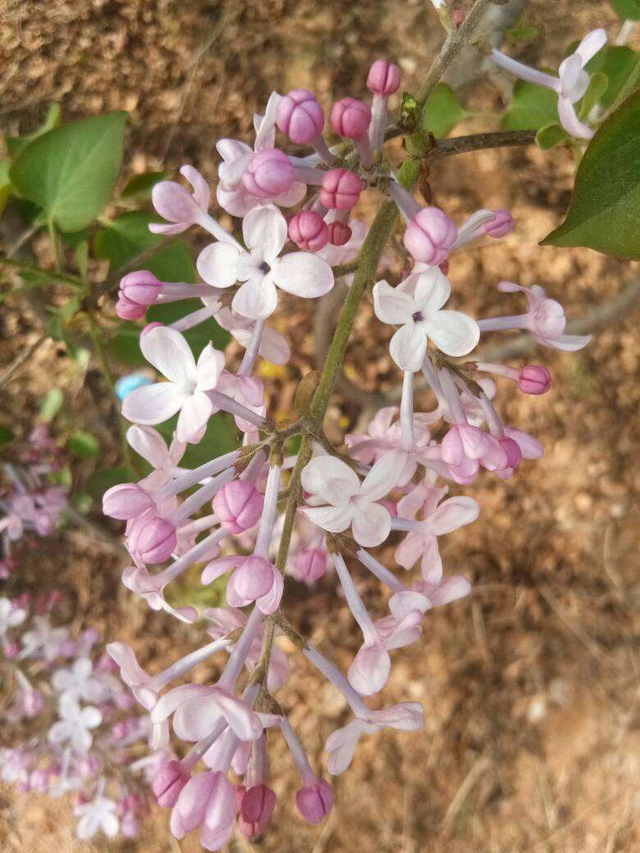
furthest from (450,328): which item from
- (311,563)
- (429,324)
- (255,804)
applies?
(255,804)

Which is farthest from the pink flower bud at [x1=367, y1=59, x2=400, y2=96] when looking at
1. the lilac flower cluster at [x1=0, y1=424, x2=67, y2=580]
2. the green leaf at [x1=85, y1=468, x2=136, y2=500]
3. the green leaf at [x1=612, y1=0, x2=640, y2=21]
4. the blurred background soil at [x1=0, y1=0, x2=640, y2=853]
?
the blurred background soil at [x1=0, y1=0, x2=640, y2=853]

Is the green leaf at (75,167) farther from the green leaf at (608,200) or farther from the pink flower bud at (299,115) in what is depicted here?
the green leaf at (608,200)

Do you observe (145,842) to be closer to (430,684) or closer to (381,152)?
(430,684)

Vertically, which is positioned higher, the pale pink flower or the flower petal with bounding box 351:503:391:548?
the pale pink flower

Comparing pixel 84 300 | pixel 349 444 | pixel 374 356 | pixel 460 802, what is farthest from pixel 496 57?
pixel 460 802

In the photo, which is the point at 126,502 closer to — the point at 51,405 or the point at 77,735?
the point at 77,735

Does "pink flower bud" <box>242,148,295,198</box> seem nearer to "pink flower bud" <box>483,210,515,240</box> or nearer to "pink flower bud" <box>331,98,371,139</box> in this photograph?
"pink flower bud" <box>331,98,371,139</box>

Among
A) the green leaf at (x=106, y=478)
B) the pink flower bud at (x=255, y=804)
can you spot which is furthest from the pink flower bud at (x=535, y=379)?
the green leaf at (x=106, y=478)
